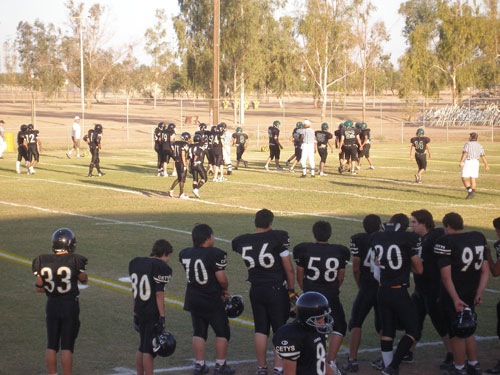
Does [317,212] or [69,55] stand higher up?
[69,55]

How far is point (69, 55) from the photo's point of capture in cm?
8562

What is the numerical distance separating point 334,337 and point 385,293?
26.5 inches

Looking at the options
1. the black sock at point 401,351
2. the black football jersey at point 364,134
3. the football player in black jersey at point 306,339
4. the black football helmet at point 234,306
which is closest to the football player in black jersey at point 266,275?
the black football helmet at point 234,306

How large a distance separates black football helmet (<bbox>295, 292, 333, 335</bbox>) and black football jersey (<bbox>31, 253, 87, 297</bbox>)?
119 inches

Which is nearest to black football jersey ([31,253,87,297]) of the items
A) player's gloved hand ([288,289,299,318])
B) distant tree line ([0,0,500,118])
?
player's gloved hand ([288,289,299,318])

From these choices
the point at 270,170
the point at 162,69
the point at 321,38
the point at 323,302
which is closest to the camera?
the point at 323,302

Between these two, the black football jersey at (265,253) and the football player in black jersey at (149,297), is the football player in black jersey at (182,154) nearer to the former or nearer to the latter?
the black football jersey at (265,253)

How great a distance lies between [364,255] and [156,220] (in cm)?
992

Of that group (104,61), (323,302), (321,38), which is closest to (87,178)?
(323,302)

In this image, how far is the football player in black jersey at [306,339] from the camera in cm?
448

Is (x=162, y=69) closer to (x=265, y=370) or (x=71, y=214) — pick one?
(x=71, y=214)

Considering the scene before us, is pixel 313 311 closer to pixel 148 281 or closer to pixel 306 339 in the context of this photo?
pixel 306 339

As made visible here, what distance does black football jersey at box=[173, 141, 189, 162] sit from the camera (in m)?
19.6

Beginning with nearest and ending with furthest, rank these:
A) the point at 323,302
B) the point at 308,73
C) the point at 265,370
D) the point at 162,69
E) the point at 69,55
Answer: the point at 323,302
the point at 265,370
the point at 308,73
the point at 69,55
the point at 162,69
